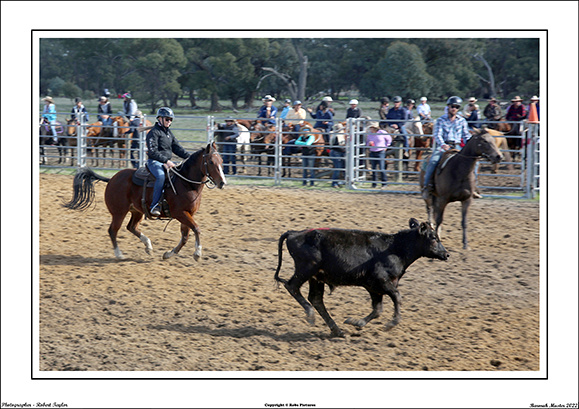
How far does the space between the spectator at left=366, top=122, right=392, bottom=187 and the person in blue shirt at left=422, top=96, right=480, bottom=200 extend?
3481 millimetres

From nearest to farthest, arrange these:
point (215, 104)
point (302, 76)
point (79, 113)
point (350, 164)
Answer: point (350, 164) → point (79, 113) → point (302, 76) → point (215, 104)

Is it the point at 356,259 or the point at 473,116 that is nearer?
the point at 356,259

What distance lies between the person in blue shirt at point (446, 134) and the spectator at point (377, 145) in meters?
3.48

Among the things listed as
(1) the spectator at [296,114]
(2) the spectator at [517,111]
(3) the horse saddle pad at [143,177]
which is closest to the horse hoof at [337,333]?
(3) the horse saddle pad at [143,177]

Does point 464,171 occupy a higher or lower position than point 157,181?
higher

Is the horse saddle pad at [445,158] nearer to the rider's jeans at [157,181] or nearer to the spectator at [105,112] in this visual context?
the rider's jeans at [157,181]

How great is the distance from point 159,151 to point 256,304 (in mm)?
2831

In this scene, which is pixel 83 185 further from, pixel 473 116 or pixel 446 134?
pixel 473 116

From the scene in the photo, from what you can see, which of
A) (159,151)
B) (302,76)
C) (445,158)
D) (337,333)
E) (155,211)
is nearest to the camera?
(337,333)

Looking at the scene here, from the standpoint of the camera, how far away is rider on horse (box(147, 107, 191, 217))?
28.1 feet

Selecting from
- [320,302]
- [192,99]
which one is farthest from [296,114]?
[192,99]

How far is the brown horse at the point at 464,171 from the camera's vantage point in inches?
373

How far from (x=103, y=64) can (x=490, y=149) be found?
28.8 metres

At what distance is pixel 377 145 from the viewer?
14375mm
